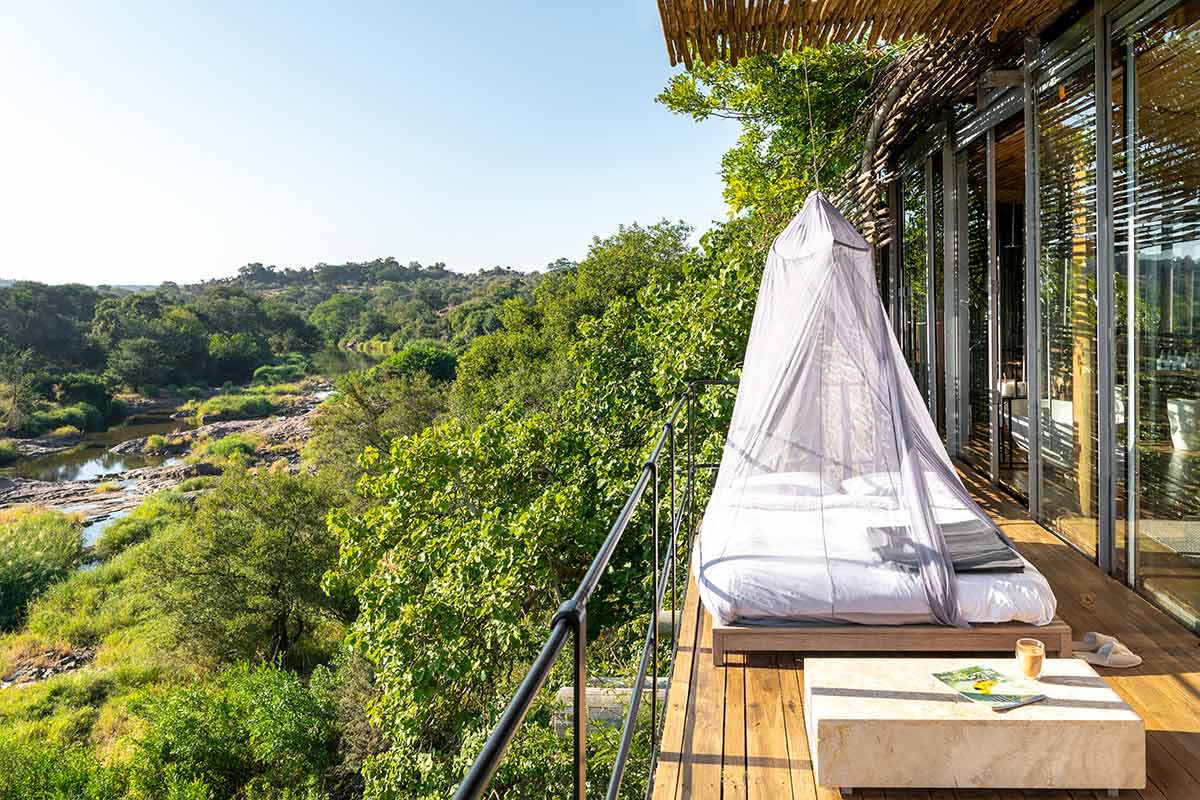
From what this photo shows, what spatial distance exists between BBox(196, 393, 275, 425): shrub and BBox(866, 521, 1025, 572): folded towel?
48.3 metres

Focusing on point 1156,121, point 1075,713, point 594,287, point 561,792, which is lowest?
point 561,792

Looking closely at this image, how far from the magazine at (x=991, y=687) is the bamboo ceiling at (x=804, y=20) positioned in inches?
101

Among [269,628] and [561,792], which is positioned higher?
[561,792]

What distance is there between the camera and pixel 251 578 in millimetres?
18531

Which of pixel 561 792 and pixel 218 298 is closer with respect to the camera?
pixel 561 792

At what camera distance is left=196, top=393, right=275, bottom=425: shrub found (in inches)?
1823

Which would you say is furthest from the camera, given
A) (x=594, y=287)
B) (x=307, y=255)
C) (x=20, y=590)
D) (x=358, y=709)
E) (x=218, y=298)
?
(x=307, y=255)

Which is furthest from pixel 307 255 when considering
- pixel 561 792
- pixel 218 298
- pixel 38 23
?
pixel 561 792

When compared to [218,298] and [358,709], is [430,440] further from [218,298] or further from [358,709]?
[218,298]

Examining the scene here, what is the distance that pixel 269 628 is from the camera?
18781mm

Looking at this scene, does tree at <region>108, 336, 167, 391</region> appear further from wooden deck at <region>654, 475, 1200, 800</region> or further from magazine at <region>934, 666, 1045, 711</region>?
magazine at <region>934, 666, 1045, 711</region>

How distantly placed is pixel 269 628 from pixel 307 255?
7244 centimetres

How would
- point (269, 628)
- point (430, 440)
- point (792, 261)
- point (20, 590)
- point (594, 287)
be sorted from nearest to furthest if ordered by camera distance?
point (792, 261)
point (430, 440)
point (269, 628)
point (20, 590)
point (594, 287)

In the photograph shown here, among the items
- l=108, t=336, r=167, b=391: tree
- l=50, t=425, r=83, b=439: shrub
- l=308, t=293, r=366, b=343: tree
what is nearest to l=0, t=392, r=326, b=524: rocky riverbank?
l=50, t=425, r=83, b=439: shrub
